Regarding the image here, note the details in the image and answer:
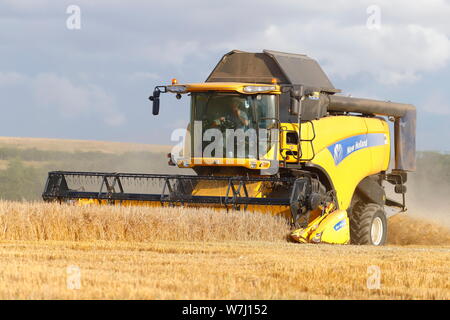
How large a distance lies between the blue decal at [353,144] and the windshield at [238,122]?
1.41 metres

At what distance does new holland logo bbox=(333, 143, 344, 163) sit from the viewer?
14.6 m

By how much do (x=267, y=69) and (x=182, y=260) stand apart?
5560mm

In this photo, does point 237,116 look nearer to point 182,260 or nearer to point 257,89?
point 257,89

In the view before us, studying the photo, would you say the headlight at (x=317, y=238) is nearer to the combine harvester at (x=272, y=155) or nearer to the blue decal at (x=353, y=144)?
the combine harvester at (x=272, y=155)

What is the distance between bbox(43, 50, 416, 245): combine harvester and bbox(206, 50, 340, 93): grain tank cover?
17 mm

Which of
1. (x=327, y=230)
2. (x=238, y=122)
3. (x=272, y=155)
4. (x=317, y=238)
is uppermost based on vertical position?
(x=238, y=122)

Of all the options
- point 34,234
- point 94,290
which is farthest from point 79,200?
point 94,290

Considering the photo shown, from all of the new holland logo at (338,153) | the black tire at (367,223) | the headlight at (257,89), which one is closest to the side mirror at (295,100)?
the headlight at (257,89)

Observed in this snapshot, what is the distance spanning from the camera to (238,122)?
13.8 metres

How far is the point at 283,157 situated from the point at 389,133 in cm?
350

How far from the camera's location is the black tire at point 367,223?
14.8m

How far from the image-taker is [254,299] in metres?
6.90

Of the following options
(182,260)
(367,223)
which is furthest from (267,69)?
(182,260)
